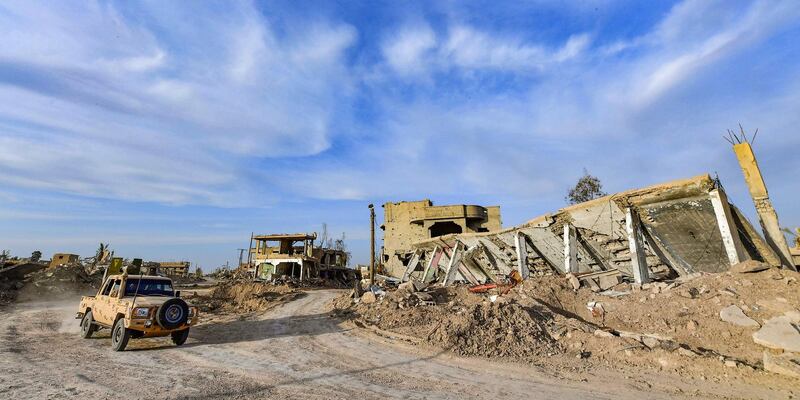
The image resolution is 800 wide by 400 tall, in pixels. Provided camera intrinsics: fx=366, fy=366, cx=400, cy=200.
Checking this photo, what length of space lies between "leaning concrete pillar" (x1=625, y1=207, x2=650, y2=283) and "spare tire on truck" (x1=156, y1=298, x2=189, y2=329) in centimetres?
1394

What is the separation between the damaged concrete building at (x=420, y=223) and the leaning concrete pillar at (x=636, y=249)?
84.1ft

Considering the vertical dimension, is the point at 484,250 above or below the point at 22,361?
above

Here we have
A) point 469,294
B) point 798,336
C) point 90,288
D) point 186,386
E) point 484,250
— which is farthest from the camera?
point 90,288

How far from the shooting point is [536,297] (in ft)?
41.0

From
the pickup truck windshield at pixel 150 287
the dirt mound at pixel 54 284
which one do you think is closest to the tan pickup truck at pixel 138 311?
the pickup truck windshield at pixel 150 287

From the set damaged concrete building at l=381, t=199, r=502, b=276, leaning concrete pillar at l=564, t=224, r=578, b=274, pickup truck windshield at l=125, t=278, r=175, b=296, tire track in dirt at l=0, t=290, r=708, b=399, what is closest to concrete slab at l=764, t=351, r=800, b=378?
tire track in dirt at l=0, t=290, r=708, b=399

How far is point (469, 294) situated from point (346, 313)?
5.06 m

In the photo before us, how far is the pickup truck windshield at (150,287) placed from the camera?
35.0 feet

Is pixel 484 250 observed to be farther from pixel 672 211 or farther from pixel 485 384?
pixel 485 384

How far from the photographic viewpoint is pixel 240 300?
22094 mm

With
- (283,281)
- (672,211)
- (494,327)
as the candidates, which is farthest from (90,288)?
(672,211)

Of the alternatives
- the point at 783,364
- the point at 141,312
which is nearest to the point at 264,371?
the point at 141,312

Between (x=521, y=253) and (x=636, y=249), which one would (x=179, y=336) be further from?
(x=636, y=249)

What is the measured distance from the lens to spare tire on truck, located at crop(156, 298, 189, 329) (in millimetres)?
9773
